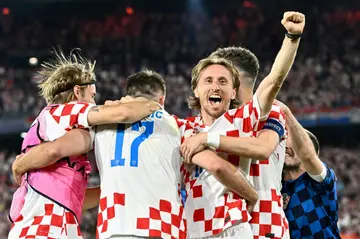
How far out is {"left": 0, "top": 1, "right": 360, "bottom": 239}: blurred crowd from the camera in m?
22.8

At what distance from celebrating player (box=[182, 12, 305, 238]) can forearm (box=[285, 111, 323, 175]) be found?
76cm

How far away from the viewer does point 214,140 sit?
160 inches

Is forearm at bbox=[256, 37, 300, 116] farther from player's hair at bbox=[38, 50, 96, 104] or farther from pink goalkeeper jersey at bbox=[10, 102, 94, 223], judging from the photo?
player's hair at bbox=[38, 50, 96, 104]

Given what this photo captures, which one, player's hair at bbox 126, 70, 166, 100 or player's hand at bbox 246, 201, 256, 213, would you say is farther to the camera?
player's hair at bbox 126, 70, 166, 100

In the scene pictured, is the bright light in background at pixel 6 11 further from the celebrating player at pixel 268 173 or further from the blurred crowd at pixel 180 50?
the celebrating player at pixel 268 173

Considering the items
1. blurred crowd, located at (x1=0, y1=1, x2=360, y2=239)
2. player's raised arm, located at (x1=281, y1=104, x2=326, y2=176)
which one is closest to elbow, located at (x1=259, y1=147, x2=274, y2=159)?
player's raised arm, located at (x1=281, y1=104, x2=326, y2=176)

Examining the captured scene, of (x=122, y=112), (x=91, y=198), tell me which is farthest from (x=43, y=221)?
(x=122, y=112)

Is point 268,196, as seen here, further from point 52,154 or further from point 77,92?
point 77,92

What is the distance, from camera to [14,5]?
2816cm

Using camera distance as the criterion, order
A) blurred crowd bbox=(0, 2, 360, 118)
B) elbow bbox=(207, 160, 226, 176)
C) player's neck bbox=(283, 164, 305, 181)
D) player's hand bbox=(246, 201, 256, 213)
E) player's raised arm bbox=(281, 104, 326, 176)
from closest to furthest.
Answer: elbow bbox=(207, 160, 226, 176) < player's hand bbox=(246, 201, 256, 213) < player's raised arm bbox=(281, 104, 326, 176) < player's neck bbox=(283, 164, 305, 181) < blurred crowd bbox=(0, 2, 360, 118)

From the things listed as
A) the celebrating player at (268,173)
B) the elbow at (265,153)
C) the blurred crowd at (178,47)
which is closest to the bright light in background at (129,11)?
the blurred crowd at (178,47)

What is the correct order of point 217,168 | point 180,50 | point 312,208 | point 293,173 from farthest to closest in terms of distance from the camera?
1. point 180,50
2. point 293,173
3. point 312,208
4. point 217,168

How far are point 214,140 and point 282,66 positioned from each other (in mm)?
635

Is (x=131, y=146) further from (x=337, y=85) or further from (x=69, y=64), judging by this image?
(x=337, y=85)
